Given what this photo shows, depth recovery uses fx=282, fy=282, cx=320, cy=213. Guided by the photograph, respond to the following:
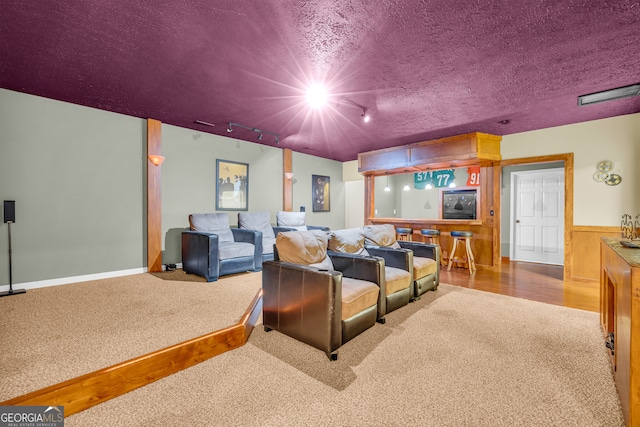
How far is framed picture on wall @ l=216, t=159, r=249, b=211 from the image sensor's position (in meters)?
5.63

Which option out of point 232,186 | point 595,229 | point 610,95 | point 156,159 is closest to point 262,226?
point 232,186

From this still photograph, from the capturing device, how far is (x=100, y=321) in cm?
269

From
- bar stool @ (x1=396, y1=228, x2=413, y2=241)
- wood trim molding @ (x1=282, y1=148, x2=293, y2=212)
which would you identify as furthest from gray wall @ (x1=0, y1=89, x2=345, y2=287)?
bar stool @ (x1=396, y1=228, x2=413, y2=241)

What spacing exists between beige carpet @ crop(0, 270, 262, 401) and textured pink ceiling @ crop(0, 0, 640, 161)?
8.24 ft

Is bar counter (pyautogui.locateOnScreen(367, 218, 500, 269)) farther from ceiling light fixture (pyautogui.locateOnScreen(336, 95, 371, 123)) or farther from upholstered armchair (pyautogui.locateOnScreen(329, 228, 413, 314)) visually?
upholstered armchair (pyautogui.locateOnScreen(329, 228, 413, 314))

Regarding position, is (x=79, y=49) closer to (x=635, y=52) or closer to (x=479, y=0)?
(x=479, y=0)

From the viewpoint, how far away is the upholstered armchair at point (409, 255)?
130 inches

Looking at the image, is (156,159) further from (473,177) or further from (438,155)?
(473,177)

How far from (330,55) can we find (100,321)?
3309 mm

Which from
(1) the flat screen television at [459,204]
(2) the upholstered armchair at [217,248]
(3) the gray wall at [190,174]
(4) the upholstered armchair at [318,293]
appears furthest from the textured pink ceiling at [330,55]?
(1) the flat screen television at [459,204]

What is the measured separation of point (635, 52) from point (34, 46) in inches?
213

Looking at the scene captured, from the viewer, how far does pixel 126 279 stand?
4.23 meters

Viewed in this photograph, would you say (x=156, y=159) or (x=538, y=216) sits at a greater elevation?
(x=156, y=159)

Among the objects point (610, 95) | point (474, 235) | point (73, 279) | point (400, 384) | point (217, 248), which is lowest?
point (400, 384)
